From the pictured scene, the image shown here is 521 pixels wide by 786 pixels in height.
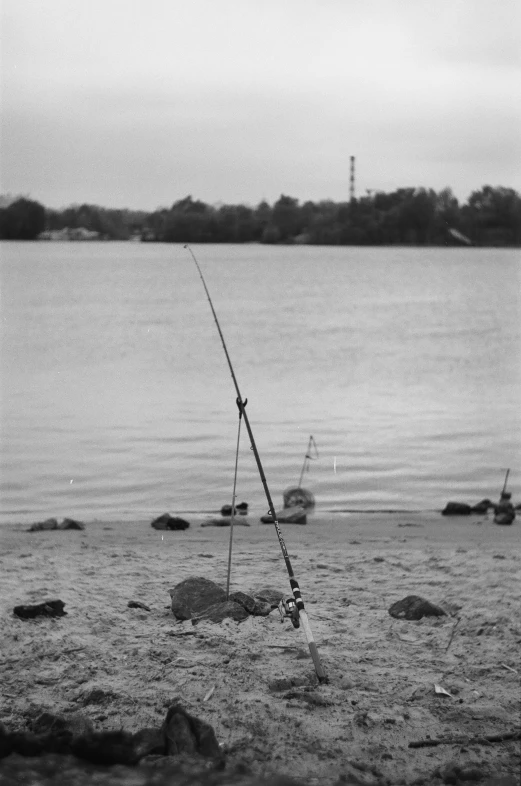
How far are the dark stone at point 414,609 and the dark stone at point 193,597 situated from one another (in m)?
0.95

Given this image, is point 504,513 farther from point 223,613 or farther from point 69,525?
point 223,613

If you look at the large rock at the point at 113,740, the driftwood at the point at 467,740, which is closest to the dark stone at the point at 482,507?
the driftwood at the point at 467,740

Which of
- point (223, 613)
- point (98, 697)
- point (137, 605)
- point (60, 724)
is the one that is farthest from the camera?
point (137, 605)

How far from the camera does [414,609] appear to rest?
5.16 meters

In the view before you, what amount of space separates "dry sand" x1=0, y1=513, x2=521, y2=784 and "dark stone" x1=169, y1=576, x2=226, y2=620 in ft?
0.31

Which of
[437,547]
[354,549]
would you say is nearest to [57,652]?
[354,549]

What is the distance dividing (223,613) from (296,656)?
2.22 ft

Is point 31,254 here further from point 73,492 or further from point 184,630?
point 184,630

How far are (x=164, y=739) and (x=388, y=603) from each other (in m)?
2.57

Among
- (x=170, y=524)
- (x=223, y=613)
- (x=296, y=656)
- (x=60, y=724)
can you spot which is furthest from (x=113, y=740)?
(x=170, y=524)

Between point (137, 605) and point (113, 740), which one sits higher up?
point (113, 740)

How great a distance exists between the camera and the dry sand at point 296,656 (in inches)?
141

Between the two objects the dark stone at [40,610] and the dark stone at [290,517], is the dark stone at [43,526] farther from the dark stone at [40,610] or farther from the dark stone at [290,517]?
the dark stone at [40,610]

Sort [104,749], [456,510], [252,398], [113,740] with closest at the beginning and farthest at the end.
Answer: [104,749] → [113,740] → [456,510] → [252,398]
